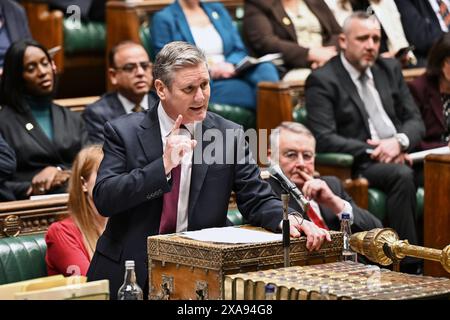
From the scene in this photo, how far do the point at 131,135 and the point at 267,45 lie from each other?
303 centimetres

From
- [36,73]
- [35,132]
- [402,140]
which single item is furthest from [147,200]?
[402,140]

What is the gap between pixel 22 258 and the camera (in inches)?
152

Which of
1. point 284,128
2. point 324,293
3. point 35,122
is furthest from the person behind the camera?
point 35,122

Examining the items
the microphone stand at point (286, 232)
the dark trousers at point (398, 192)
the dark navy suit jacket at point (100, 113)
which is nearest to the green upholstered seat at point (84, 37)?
the dark navy suit jacket at point (100, 113)

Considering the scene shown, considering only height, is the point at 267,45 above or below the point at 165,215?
above

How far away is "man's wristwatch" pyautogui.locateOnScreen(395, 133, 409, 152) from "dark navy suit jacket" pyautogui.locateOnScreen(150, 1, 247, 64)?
42.3 inches

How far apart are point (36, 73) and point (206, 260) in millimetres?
2357

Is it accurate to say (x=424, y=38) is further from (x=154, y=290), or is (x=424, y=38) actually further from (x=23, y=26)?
(x=154, y=290)

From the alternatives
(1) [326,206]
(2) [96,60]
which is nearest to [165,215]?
(1) [326,206]

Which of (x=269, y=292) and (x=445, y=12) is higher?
(x=445, y=12)

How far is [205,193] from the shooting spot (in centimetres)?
340

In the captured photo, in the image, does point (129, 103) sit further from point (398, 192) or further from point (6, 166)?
point (398, 192)

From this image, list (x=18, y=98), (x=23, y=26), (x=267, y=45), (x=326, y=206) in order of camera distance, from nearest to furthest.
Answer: (x=326, y=206) → (x=18, y=98) → (x=23, y=26) → (x=267, y=45)

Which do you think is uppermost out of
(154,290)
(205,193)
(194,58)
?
(194,58)
